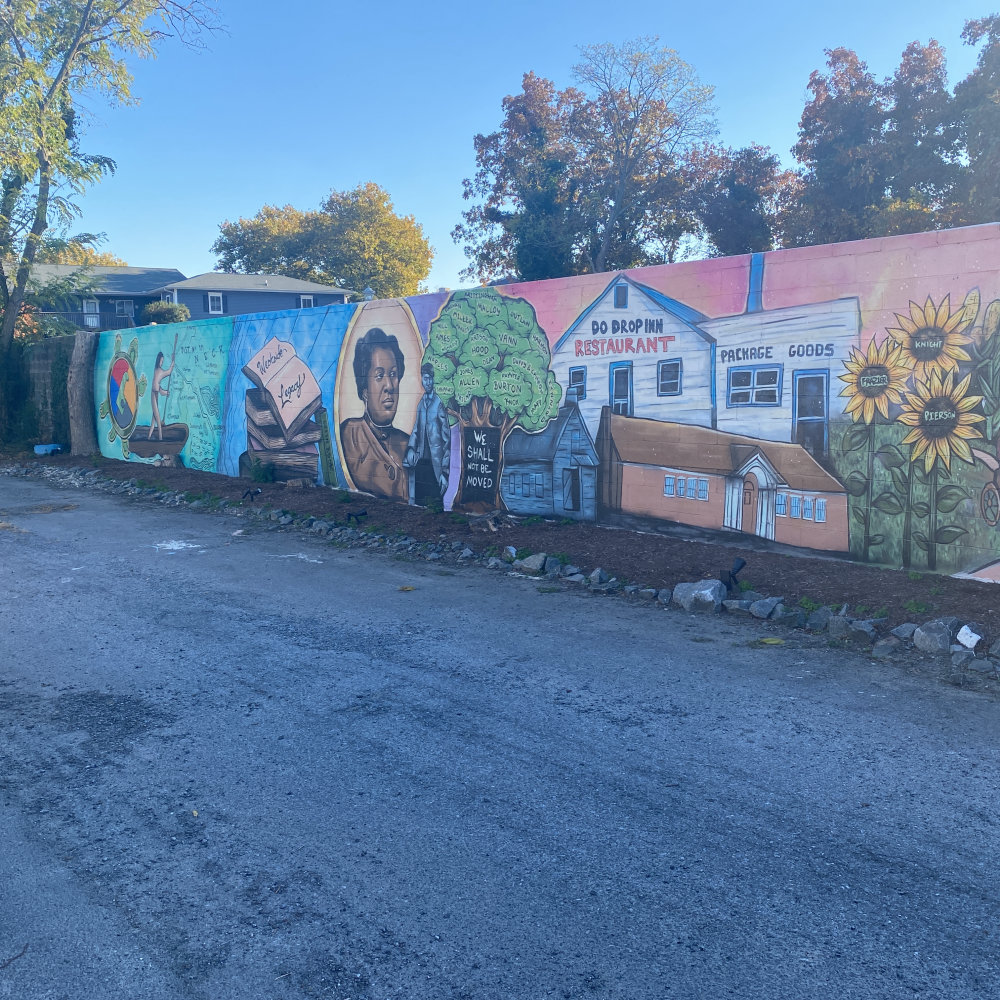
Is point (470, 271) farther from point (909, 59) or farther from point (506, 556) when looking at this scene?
point (506, 556)

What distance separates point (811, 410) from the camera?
23.8 ft

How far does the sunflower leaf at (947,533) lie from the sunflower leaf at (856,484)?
2.16ft

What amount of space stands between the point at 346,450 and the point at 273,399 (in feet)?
7.10

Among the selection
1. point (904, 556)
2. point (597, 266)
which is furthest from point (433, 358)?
point (597, 266)

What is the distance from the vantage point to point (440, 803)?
3.65 metres

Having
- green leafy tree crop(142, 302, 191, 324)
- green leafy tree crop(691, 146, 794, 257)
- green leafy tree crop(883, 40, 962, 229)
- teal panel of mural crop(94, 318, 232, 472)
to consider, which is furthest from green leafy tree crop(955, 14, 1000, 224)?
green leafy tree crop(142, 302, 191, 324)

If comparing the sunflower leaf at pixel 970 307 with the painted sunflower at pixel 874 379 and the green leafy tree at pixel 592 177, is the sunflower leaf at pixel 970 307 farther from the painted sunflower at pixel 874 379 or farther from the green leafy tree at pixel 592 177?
the green leafy tree at pixel 592 177

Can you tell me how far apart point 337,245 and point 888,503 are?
50373 mm

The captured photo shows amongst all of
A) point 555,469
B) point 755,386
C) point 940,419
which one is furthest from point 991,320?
point 555,469

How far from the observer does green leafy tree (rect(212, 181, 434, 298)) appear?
173 feet

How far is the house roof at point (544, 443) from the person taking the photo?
9.20 meters

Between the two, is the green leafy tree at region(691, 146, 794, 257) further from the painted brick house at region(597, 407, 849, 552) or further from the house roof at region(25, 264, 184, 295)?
the house roof at region(25, 264, 184, 295)

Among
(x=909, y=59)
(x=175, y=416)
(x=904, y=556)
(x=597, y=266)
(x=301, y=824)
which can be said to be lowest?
(x=301, y=824)

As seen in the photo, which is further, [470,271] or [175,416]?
[470,271]
